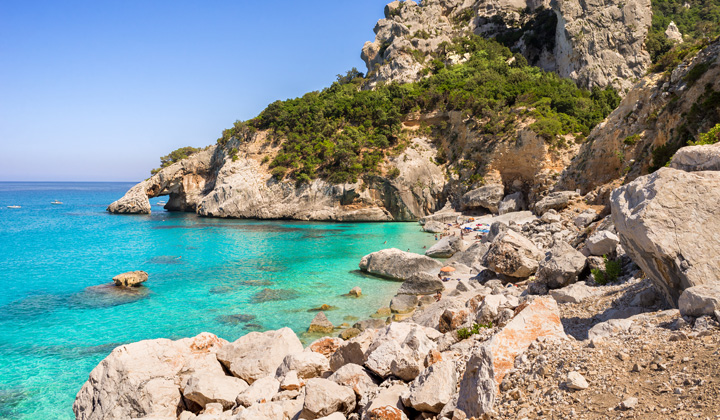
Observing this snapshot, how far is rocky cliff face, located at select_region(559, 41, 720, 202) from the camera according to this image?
17.8m

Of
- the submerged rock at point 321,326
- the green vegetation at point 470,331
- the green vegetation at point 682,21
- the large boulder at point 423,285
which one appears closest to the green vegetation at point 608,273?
the green vegetation at point 470,331

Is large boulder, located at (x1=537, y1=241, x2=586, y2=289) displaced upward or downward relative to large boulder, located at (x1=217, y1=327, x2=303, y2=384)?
upward

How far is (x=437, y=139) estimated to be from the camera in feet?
177

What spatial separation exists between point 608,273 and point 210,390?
9948mm

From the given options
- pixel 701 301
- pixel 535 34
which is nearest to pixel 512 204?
pixel 701 301

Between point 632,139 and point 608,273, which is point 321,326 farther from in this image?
point 632,139

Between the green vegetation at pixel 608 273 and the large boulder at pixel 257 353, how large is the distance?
26.7 feet

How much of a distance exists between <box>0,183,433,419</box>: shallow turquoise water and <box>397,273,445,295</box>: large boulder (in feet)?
3.79

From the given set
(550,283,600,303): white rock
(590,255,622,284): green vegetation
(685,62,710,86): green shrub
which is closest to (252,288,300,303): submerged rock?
(550,283,600,303): white rock

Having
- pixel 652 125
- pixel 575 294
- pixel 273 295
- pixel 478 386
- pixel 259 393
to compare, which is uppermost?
pixel 652 125

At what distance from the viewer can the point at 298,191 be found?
5231cm

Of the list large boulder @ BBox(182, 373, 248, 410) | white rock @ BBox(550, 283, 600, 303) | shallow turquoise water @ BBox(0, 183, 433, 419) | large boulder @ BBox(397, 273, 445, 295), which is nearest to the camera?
large boulder @ BBox(182, 373, 248, 410)

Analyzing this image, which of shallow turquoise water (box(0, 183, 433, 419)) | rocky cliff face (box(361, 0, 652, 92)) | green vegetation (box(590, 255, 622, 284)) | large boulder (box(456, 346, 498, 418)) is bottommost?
shallow turquoise water (box(0, 183, 433, 419))

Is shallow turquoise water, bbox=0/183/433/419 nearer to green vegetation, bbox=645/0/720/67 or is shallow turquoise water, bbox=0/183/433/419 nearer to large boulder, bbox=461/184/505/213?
large boulder, bbox=461/184/505/213
